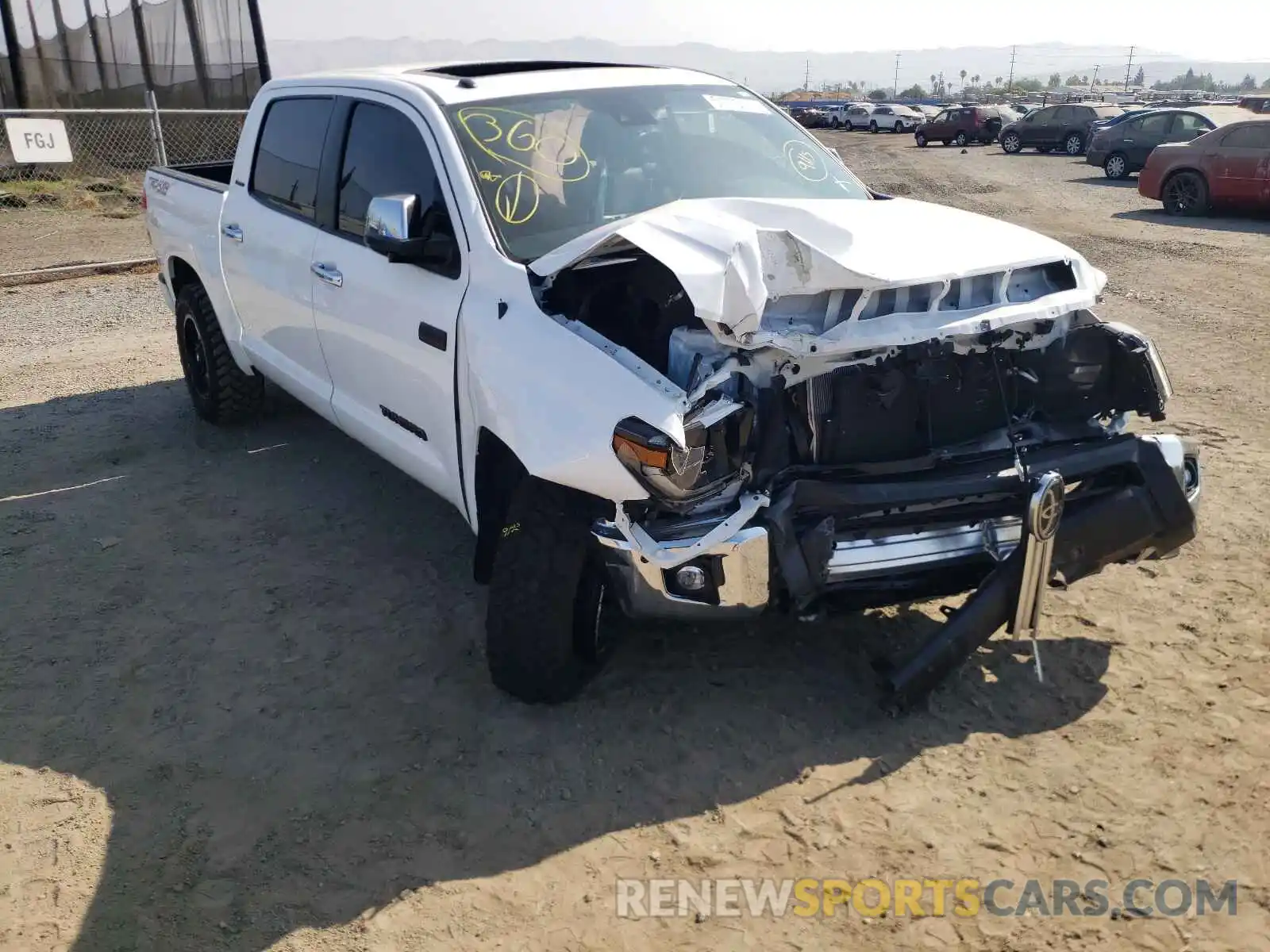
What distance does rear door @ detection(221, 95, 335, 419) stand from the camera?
4609 millimetres

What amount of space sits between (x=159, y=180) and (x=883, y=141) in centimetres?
3436

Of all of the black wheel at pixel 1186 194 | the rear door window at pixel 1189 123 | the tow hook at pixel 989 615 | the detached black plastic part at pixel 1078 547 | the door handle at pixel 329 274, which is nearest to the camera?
the tow hook at pixel 989 615

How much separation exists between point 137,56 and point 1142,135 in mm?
19182

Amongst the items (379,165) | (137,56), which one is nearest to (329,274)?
(379,165)

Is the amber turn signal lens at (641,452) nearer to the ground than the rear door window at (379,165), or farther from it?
nearer to the ground

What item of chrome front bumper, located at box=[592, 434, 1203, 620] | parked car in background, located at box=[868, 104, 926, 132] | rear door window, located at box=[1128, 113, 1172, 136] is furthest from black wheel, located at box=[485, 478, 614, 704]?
parked car in background, located at box=[868, 104, 926, 132]

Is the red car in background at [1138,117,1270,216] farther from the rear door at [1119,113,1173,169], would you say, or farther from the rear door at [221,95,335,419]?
the rear door at [221,95,335,419]

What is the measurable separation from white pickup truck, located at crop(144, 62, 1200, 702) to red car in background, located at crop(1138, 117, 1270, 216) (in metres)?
12.3

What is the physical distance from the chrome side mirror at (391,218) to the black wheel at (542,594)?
100 centimetres

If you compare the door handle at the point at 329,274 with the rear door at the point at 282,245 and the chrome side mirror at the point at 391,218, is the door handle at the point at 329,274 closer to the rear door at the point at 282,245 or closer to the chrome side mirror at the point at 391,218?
the rear door at the point at 282,245

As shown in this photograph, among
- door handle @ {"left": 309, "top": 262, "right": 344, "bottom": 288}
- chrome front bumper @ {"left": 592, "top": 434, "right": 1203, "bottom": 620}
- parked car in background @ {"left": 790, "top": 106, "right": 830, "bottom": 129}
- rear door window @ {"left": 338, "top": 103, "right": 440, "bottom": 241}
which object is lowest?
parked car in background @ {"left": 790, "top": 106, "right": 830, "bottom": 129}

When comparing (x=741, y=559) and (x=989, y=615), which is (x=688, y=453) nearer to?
(x=741, y=559)

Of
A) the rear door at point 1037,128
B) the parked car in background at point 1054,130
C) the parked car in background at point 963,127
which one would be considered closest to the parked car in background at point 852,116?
the parked car in background at point 963,127

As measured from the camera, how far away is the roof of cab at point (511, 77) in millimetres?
4066
